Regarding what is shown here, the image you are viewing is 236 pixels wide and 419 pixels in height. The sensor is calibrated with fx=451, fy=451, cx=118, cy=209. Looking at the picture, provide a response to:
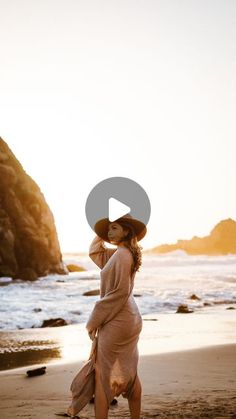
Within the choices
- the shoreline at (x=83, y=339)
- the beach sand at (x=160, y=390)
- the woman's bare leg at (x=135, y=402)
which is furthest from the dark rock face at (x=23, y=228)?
the woman's bare leg at (x=135, y=402)

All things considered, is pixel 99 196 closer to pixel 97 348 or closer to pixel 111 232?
pixel 111 232

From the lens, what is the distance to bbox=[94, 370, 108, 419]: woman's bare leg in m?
3.43

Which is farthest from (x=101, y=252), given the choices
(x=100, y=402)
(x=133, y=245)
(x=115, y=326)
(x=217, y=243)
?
(x=217, y=243)

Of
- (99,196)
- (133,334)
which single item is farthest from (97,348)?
(99,196)

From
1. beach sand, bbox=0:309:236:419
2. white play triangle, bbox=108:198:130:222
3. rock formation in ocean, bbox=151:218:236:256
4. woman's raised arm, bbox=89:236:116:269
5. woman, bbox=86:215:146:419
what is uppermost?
white play triangle, bbox=108:198:130:222

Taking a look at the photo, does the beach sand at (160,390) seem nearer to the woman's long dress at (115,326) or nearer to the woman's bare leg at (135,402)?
the woman's bare leg at (135,402)

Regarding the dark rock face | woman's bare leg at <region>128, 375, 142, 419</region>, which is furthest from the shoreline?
the dark rock face

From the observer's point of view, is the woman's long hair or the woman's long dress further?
the woman's long hair

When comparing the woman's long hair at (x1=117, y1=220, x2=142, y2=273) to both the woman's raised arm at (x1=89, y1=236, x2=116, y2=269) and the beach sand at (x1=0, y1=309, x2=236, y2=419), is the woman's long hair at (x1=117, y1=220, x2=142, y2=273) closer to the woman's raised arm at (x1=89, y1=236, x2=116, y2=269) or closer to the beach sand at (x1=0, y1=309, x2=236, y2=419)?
the woman's raised arm at (x1=89, y1=236, x2=116, y2=269)

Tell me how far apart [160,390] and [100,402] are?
1.89 meters

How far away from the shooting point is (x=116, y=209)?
12.4 feet
